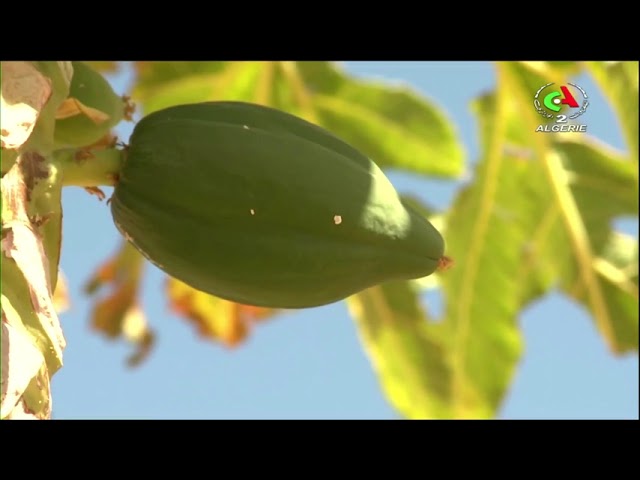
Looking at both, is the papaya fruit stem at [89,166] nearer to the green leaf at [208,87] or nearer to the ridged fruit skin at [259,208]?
the ridged fruit skin at [259,208]

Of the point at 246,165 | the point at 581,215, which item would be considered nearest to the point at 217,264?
the point at 246,165

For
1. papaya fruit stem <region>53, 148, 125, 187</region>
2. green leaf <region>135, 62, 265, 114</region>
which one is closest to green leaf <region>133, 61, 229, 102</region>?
green leaf <region>135, 62, 265, 114</region>

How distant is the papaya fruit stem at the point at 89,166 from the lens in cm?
119

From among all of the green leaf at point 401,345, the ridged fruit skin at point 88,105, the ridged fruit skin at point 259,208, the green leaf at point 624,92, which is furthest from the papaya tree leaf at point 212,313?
the ridged fruit skin at point 259,208

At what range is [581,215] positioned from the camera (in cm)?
283

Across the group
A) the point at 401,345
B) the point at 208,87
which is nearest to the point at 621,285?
the point at 401,345

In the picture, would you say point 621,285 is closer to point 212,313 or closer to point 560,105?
point 560,105

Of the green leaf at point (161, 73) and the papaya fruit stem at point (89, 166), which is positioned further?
the green leaf at point (161, 73)

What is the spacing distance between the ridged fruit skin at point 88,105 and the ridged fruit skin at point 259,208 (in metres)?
0.11

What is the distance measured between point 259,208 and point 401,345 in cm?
220

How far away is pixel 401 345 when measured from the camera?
3.28 metres

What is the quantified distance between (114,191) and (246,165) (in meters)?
0.20

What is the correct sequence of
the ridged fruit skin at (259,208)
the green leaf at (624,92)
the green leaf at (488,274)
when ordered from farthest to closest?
the green leaf at (488,274) → the green leaf at (624,92) → the ridged fruit skin at (259,208)
